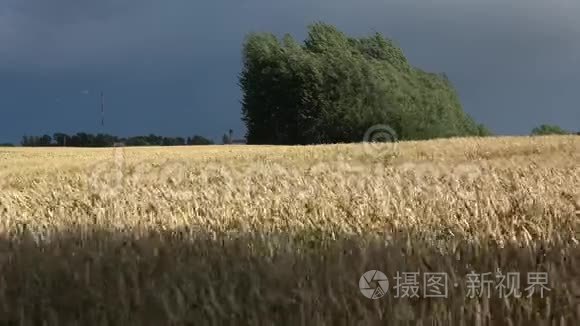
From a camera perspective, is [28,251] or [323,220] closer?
[28,251]

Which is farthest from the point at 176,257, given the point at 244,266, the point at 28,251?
the point at 28,251

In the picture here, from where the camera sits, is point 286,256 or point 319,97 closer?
point 286,256

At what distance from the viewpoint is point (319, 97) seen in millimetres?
37469

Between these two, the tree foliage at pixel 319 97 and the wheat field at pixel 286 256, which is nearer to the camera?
the wheat field at pixel 286 256

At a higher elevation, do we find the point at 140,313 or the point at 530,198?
the point at 530,198

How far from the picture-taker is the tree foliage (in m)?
37.5

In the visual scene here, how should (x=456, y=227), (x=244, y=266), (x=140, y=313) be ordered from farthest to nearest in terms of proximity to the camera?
(x=456, y=227) → (x=244, y=266) → (x=140, y=313)

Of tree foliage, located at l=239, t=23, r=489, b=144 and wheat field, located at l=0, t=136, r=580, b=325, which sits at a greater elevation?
tree foliage, located at l=239, t=23, r=489, b=144

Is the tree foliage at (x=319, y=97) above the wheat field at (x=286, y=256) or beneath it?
above

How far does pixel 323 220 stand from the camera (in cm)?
332

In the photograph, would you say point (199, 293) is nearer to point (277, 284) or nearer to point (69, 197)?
point (277, 284)

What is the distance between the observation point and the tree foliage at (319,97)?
3753cm

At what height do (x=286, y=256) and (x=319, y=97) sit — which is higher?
(x=319, y=97)

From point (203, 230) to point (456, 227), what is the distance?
1.13 metres
